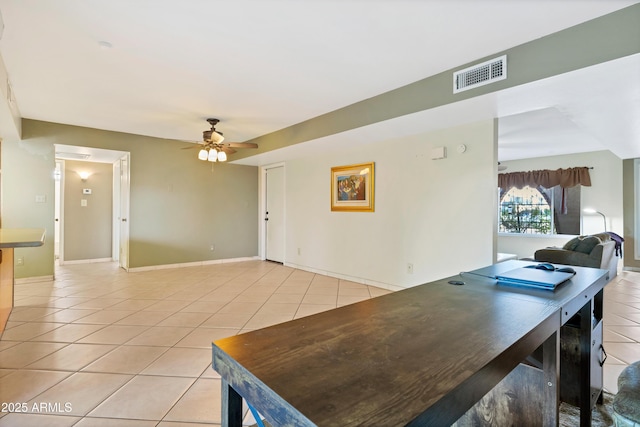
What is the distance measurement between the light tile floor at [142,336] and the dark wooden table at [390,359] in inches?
42.7

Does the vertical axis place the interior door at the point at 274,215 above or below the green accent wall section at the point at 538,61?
below

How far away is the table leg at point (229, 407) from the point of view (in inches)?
Answer: 29.0

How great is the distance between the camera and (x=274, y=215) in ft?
21.2

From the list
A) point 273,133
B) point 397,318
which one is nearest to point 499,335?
point 397,318

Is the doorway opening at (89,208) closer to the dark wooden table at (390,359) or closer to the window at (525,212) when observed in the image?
the dark wooden table at (390,359)

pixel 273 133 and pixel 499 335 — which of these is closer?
pixel 499 335

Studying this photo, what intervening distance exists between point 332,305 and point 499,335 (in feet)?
8.87

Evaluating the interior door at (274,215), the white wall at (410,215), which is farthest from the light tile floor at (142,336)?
the interior door at (274,215)

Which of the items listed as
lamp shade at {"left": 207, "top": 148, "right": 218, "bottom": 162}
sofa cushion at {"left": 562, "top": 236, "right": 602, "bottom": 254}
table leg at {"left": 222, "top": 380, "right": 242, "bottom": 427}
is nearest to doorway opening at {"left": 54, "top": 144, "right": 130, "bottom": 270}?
lamp shade at {"left": 207, "top": 148, "right": 218, "bottom": 162}

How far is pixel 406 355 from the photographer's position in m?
0.74

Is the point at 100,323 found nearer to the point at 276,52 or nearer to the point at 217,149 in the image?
the point at 217,149

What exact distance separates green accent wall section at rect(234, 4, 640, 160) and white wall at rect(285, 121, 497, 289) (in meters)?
0.79

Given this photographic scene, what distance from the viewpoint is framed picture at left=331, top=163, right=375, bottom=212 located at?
450cm

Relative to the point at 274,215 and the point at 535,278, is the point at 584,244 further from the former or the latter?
the point at 274,215
